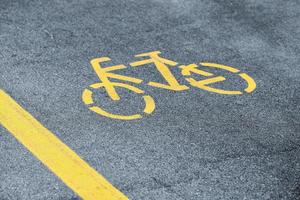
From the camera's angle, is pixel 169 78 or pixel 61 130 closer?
pixel 61 130

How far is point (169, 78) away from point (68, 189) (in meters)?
2.49

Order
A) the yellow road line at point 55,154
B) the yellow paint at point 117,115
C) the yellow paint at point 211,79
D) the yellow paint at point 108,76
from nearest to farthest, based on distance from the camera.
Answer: the yellow road line at point 55,154 < the yellow paint at point 117,115 < the yellow paint at point 108,76 < the yellow paint at point 211,79

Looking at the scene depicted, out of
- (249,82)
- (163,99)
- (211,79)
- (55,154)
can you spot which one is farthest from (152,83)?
(55,154)

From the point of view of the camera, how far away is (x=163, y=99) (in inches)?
287

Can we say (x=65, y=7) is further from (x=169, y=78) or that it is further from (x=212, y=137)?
(x=212, y=137)

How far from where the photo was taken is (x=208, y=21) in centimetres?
952

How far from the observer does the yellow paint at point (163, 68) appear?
7.58m

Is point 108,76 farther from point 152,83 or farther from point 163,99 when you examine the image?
point 163,99

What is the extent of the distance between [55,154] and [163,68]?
224cm

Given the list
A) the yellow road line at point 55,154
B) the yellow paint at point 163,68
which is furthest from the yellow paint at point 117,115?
the yellow road line at point 55,154

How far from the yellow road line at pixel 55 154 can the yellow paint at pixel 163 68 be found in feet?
5.19

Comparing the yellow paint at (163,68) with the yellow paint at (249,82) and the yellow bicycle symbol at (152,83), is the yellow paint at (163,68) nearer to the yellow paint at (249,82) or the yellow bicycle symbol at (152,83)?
the yellow bicycle symbol at (152,83)

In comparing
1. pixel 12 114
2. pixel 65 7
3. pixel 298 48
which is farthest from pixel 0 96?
pixel 298 48

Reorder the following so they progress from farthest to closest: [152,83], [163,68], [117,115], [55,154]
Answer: [163,68], [152,83], [117,115], [55,154]
